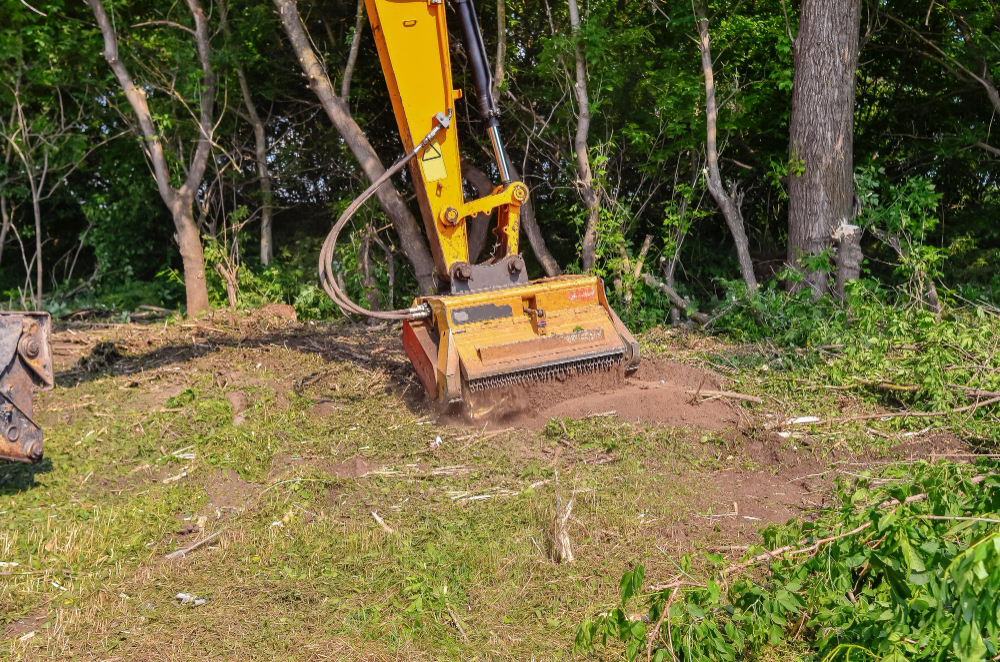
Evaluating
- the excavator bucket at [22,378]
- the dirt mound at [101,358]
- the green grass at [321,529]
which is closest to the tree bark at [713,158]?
the green grass at [321,529]

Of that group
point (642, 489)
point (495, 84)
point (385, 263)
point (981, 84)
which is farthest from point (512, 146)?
point (642, 489)

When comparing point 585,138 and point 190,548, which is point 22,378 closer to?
point 190,548

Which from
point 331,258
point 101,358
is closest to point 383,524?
point 331,258

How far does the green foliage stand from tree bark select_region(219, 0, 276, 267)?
1033 centimetres

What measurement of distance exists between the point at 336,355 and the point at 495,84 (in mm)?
3523

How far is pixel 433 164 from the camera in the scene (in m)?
7.30

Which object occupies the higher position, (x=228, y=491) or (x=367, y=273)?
(x=367, y=273)

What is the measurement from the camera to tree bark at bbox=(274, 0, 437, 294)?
10023 millimetres

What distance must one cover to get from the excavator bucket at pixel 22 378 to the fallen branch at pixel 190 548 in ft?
3.82

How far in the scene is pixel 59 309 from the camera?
42.7 ft

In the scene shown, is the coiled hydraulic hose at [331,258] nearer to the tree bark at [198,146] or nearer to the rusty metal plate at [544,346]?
the rusty metal plate at [544,346]

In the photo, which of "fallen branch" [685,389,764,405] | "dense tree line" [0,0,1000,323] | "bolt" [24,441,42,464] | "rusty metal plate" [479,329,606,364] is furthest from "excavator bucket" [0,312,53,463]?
"dense tree line" [0,0,1000,323]

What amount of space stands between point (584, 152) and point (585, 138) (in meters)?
0.15

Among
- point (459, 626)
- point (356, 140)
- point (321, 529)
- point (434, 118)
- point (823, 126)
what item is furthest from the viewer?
point (356, 140)
